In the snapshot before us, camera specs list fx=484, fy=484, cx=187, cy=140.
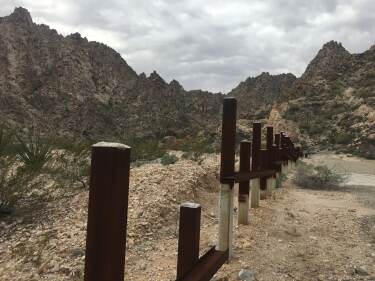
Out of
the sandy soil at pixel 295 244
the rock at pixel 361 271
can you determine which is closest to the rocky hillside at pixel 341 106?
the sandy soil at pixel 295 244

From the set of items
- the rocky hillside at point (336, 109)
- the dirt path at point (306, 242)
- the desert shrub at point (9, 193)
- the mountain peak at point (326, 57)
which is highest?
the mountain peak at point (326, 57)

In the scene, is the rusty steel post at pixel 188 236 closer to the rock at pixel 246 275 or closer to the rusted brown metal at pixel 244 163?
the rock at pixel 246 275

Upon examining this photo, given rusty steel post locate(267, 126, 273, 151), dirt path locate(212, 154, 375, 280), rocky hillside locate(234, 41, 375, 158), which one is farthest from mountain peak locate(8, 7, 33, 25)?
dirt path locate(212, 154, 375, 280)

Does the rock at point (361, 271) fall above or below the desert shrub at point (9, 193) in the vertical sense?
below

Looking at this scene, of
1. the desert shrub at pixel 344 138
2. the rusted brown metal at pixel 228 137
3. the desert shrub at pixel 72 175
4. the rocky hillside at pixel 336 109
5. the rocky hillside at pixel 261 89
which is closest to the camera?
the rusted brown metal at pixel 228 137

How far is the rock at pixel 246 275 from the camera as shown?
165 inches

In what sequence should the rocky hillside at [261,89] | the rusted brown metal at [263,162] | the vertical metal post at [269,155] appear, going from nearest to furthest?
the rusted brown metal at [263,162] < the vertical metal post at [269,155] < the rocky hillside at [261,89]

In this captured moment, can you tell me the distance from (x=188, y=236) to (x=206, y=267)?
12.2 inches

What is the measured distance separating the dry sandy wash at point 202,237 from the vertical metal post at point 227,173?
0.31 metres

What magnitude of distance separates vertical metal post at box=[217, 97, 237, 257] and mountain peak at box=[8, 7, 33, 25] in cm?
6357

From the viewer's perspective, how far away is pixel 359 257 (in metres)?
5.13

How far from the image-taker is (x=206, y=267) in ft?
9.09

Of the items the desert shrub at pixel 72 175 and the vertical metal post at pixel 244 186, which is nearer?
the vertical metal post at pixel 244 186

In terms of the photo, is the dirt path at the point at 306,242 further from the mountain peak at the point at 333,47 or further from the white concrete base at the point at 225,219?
the mountain peak at the point at 333,47
